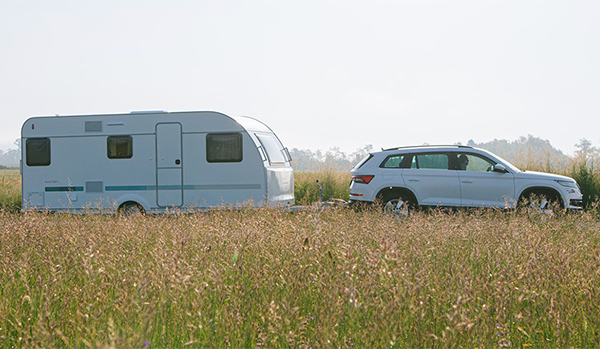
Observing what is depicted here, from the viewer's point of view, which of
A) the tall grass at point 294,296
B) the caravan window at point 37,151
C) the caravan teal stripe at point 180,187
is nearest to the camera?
the tall grass at point 294,296

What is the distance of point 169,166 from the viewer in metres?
11.7

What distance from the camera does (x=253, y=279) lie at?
395cm

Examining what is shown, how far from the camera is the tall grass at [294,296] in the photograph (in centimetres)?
284

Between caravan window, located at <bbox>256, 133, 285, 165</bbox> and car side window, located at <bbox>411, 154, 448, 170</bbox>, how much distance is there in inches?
119

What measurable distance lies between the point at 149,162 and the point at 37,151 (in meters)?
2.76

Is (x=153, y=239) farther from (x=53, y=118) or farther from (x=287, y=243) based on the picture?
(x=53, y=118)

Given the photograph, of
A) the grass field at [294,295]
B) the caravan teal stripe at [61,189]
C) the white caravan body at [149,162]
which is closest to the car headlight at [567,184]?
the white caravan body at [149,162]

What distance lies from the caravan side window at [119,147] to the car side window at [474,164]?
7015 mm

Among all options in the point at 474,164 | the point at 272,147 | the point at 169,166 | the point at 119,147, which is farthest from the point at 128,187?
the point at 474,164

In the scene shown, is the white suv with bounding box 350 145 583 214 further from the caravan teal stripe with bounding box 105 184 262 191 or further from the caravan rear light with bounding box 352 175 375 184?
the caravan teal stripe with bounding box 105 184 262 191

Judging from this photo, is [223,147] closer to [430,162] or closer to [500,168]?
[430,162]

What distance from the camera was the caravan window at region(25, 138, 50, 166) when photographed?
12266mm

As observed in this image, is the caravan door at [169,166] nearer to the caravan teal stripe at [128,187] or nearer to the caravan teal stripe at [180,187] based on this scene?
the caravan teal stripe at [180,187]

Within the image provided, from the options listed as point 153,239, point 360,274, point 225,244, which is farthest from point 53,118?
point 360,274
